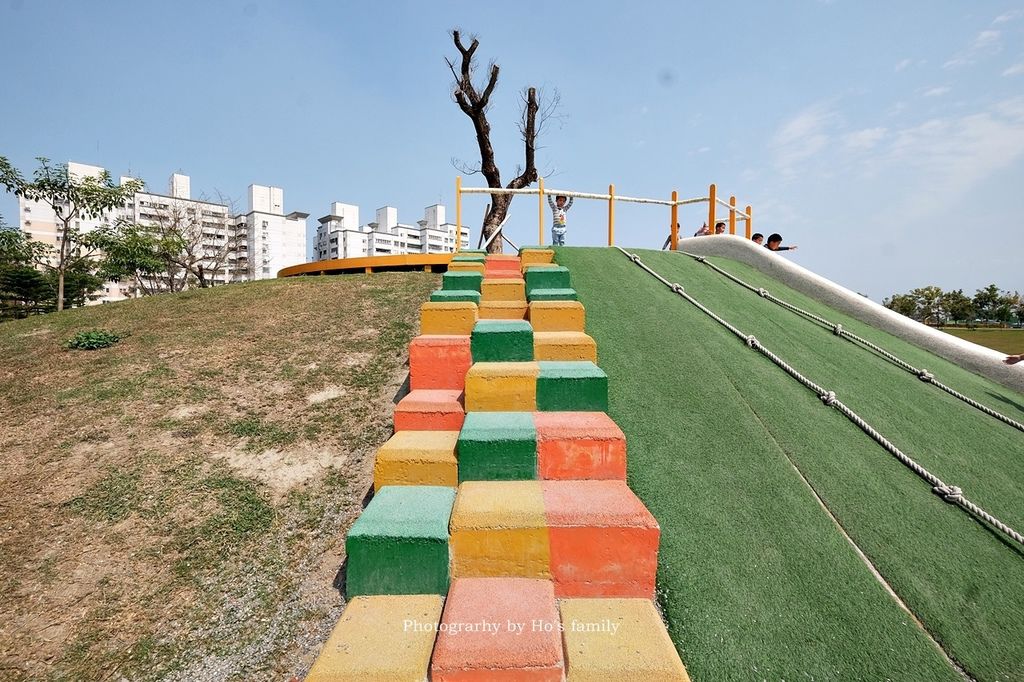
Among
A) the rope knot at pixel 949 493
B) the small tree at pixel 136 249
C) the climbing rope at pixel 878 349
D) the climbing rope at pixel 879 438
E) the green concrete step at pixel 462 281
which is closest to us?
the climbing rope at pixel 879 438

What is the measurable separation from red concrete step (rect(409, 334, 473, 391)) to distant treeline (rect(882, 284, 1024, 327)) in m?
65.0

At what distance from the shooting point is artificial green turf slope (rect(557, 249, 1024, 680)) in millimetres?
1914

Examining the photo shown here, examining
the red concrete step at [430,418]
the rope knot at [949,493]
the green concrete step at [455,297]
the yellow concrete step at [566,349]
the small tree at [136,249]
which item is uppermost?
the small tree at [136,249]

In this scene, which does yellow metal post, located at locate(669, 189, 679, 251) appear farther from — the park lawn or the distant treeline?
the distant treeline

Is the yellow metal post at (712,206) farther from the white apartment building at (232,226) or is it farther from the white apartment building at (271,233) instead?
the white apartment building at (271,233)

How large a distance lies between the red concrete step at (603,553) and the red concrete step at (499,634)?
6.1 inches

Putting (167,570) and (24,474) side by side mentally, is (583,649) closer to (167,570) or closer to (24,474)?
(167,570)

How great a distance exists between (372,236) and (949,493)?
102172 millimetres

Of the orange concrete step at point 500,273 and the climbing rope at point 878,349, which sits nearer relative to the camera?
the climbing rope at point 878,349

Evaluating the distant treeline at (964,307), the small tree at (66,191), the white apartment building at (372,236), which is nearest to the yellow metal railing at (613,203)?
the small tree at (66,191)

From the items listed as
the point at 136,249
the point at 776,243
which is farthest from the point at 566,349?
the point at 136,249

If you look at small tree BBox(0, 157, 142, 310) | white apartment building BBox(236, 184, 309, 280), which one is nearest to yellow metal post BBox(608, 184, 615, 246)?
small tree BBox(0, 157, 142, 310)

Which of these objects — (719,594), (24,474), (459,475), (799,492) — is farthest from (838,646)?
(24,474)

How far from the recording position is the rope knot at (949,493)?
8.76ft
